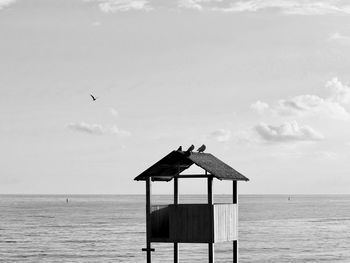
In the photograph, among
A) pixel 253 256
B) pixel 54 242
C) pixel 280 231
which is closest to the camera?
pixel 253 256

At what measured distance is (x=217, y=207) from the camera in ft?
97.1

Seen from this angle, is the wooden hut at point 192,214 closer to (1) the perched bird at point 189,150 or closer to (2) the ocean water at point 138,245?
(1) the perched bird at point 189,150

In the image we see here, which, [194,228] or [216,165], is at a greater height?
[216,165]

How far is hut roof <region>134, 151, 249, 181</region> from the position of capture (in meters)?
30.3

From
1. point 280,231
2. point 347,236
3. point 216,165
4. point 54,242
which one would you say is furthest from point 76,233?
point 216,165

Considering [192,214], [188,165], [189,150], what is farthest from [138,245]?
[192,214]

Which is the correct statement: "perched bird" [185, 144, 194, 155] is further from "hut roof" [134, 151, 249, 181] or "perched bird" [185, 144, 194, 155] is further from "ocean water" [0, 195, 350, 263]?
"ocean water" [0, 195, 350, 263]

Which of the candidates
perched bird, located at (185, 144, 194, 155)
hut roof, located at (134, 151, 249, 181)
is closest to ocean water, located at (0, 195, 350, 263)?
hut roof, located at (134, 151, 249, 181)

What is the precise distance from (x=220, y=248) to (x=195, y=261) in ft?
36.7

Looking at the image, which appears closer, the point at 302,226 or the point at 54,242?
the point at 54,242

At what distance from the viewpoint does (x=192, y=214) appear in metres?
29.6

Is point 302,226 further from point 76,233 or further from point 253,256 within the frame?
point 253,256

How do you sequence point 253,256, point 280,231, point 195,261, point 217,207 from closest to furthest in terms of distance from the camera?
1. point 217,207
2. point 195,261
3. point 253,256
4. point 280,231

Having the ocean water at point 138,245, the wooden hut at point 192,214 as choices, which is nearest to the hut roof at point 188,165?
the wooden hut at point 192,214
